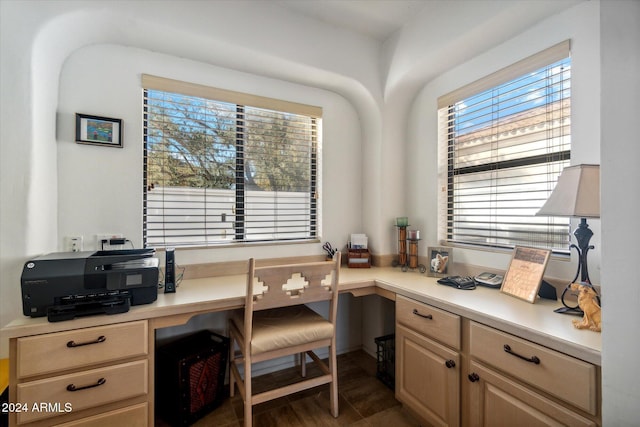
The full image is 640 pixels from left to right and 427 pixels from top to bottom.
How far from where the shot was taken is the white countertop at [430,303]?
1.10 meters

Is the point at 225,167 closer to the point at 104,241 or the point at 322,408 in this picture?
the point at 104,241

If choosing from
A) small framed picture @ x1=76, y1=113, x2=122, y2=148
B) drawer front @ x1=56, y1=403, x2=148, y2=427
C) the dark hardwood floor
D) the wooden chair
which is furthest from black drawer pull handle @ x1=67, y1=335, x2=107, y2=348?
small framed picture @ x1=76, y1=113, x2=122, y2=148

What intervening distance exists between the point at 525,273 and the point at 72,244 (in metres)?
2.60

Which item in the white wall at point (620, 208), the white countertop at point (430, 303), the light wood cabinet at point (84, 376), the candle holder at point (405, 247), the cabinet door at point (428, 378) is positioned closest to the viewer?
the white wall at point (620, 208)

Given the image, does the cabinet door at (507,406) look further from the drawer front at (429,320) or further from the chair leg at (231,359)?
Result: the chair leg at (231,359)

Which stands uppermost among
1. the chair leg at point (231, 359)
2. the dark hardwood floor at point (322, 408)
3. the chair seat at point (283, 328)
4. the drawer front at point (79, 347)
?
the drawer front at point (79, 347)

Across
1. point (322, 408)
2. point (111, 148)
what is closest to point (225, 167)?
point (111, 148)

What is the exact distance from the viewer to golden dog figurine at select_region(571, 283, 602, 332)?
45.3 inches

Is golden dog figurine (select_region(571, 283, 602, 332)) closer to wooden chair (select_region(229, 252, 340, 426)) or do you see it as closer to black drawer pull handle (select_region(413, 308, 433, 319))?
black drawer pull handle (select_region(413, 308, 433, 319))

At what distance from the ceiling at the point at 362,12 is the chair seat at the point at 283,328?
2108mm

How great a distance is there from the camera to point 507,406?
123 centimetres

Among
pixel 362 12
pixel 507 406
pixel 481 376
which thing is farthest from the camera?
pixel 362 12

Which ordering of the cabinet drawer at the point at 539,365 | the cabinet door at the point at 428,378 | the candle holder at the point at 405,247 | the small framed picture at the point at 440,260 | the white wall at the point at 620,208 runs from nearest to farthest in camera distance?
the white wall at the point at 620,208, the cabinet drawer at the point at 539,365, the cabinet door at the point at 428,378, the small framed picture at the point at 440,260, the candle holder at the point at 405,247

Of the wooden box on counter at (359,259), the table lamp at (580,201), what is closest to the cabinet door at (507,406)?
the table lamp at (580,201)
